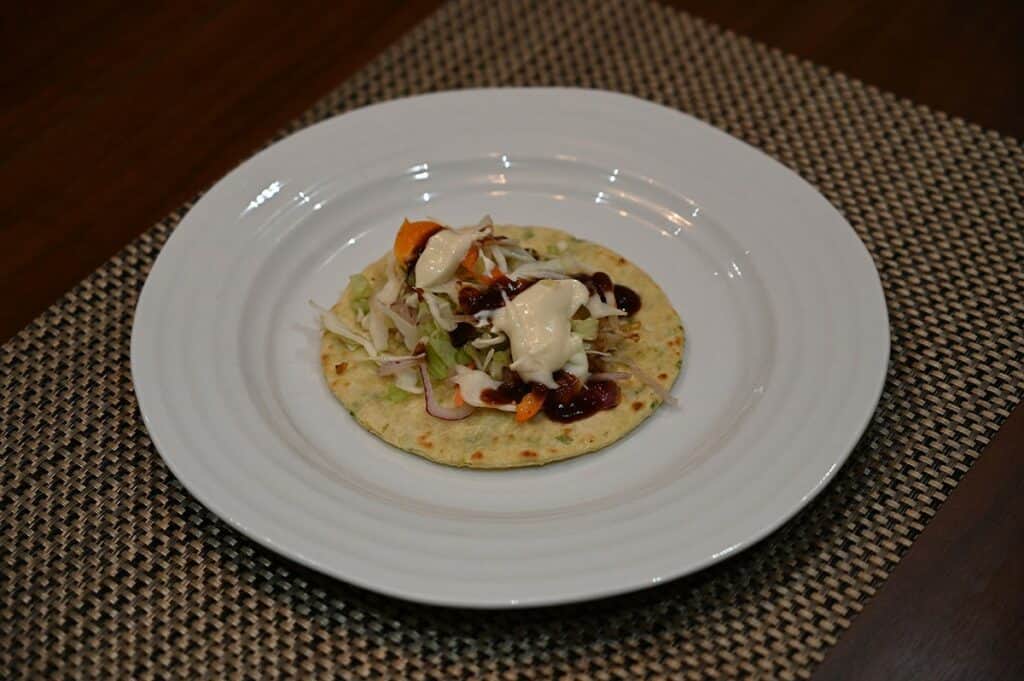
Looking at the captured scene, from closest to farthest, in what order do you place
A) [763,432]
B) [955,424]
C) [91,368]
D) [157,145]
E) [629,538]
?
1. [629,538]
2. [763,432]
3. [955,424]
4. [91,368]
5. [157,145]

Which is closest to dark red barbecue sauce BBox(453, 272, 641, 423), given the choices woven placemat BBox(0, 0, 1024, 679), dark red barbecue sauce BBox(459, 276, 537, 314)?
dark red barbecue sauce BBox(459, 276, 537, 314)

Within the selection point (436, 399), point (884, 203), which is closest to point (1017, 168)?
point (884, 203)

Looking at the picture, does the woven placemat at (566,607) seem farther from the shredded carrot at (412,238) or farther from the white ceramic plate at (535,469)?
the shredded carrot at (412,238)

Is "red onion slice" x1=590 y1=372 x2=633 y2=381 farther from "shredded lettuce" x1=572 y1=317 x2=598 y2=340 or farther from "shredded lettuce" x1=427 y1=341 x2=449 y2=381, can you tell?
"shredded lettuce" x1=427 y1=341 x2=449 y2=381

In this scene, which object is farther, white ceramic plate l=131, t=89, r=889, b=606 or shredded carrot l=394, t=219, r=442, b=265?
shredded carrot l=394, t=219, r=442, b=265

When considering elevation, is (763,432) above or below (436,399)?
above

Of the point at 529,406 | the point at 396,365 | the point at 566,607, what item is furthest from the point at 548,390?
the point at 566,607

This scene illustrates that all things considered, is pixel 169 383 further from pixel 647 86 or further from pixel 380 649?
pixel 647 86

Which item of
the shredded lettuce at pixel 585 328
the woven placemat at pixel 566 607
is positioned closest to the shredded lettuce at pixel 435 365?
the shredded lettuce at pixel 585 328
